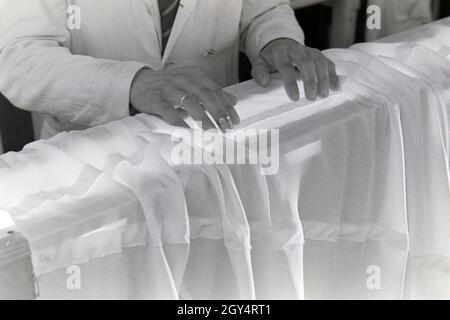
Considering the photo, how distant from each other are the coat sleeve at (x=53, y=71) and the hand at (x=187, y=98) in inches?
2.4

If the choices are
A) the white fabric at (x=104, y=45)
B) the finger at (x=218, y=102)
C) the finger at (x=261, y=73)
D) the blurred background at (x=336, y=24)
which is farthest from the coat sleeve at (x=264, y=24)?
the blurred background at (x=336, y=24)

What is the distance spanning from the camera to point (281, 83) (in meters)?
1.05

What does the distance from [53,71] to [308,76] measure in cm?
38

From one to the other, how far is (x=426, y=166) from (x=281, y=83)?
0.82 ft

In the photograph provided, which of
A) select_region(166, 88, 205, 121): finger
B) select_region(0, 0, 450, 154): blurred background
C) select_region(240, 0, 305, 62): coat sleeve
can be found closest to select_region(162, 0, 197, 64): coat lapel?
select_region(240, 0, 305, 62): coat sleeve

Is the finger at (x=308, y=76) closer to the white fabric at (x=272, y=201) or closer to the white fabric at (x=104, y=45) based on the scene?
the white fabric at (x=272, y=201)

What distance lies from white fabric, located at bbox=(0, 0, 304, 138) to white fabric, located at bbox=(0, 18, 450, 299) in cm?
15

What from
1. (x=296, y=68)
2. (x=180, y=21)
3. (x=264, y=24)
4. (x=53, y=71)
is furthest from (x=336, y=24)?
(x=53, y=71)

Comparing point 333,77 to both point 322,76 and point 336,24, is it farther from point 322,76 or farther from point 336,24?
point 336,24

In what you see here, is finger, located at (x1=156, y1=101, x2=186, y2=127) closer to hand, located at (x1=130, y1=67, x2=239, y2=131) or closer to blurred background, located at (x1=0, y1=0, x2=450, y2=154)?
hand, located at (x1=130, y1=67, x2=239, y2=131)

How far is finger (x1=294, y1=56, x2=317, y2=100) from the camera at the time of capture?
38.7 inches

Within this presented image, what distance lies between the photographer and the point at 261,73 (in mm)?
1053

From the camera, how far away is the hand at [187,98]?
0.89 meters

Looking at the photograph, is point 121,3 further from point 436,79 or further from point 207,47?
point 436,79
